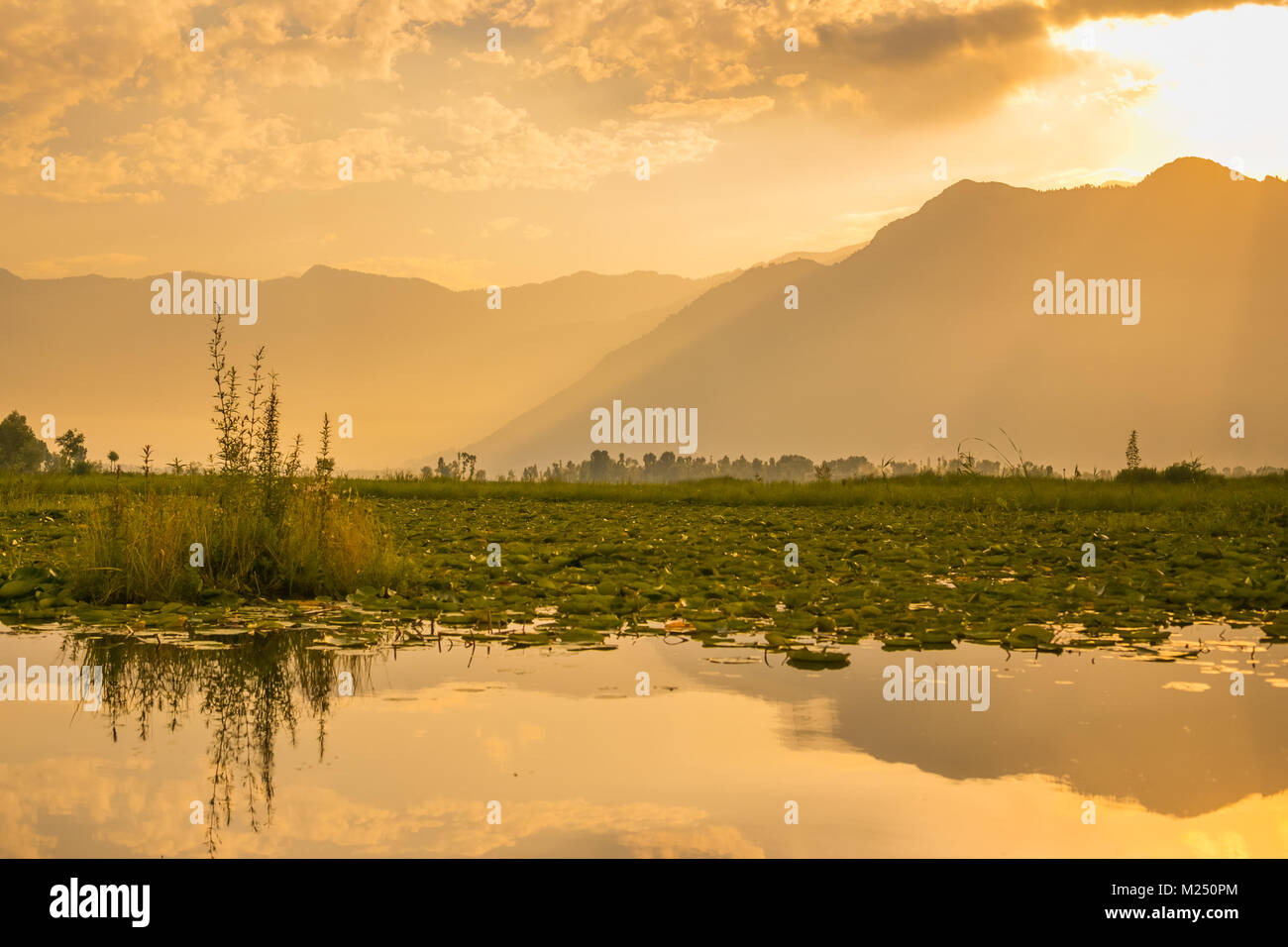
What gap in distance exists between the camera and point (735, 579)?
14922 millimetres

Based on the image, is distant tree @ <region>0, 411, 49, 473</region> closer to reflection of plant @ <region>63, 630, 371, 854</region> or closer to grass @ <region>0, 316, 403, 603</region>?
grass @ <region>0, 316, 403, 603</region>

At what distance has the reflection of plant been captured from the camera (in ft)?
21.1

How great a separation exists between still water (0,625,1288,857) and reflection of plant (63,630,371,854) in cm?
3

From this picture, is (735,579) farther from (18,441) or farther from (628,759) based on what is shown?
(18,441)

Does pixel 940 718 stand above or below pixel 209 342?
below

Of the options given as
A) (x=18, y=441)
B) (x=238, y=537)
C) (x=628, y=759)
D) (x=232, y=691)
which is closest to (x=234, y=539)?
(x=238, y=537)

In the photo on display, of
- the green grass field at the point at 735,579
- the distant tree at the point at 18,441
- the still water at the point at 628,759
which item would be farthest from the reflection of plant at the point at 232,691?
the distant tree at the point at 18,441

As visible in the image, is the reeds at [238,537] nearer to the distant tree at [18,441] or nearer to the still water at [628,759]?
the still water at [628,759]

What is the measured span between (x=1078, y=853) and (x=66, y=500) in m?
31.1

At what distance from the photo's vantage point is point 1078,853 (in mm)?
5516

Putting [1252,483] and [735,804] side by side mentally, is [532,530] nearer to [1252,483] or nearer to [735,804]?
[735,804]

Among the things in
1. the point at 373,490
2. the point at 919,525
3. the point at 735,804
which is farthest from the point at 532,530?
the point at 373,490

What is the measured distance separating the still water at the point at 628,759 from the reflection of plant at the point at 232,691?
3 cm
